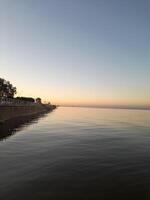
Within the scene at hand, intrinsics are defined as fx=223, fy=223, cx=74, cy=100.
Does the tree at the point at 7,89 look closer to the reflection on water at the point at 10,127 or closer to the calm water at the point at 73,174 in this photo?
the reflection on water at the point at 10,127

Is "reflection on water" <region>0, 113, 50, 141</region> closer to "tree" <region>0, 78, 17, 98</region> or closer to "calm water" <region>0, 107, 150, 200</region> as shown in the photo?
"calm water" <region>0, 107, 150, 200</region>

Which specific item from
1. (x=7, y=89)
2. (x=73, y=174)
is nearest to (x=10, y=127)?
(x=73, y=174)

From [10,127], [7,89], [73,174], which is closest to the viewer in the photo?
[73,174]

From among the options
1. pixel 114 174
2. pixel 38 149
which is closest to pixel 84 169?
pixel 114 174

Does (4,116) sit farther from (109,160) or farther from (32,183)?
(32,183)

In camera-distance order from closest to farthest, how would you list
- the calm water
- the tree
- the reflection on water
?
the calm water → the reflection on water → the tree

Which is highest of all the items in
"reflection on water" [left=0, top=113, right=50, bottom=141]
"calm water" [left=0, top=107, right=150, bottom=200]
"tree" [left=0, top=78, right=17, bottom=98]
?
"tree" [left=0, top=78, right=17, bottom=98]

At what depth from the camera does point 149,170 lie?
1485cm

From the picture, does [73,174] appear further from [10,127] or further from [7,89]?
Result: [7,89]

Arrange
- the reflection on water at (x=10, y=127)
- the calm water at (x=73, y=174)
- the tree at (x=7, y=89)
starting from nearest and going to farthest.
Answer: the calm water at (x=73, y=174) < the reflection on water at (x=10, y=127) < the tree at (x=7, y=89)

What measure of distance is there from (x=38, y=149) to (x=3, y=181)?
31.7ft

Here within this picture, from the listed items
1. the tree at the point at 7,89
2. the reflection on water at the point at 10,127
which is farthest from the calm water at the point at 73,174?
the tree at the point at 7,89

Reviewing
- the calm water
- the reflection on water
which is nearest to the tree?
the reflection on water

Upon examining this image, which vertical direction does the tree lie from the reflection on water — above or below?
above
